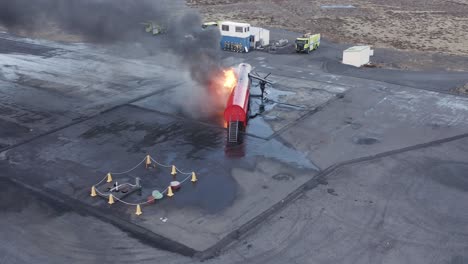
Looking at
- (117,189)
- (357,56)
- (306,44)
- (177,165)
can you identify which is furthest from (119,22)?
(357,56)

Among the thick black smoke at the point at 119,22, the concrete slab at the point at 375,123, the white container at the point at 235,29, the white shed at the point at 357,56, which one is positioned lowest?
the concrete slab at the point at 375,123

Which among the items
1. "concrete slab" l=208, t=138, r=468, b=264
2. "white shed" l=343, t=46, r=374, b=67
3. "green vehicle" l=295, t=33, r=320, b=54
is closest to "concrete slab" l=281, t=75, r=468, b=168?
"concrete slab" l=208, t=138, r=468, b=264

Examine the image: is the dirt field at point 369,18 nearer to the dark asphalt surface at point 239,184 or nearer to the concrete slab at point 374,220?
the dark asphalt surface at point 239,184

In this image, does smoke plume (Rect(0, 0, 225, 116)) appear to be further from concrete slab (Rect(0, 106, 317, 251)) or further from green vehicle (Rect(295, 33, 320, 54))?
green vehicle (Rect(295, 33, 320, 54))

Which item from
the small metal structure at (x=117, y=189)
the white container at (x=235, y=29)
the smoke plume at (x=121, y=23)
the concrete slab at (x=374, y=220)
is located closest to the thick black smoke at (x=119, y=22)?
the smoke plume at (x=121, y=23)

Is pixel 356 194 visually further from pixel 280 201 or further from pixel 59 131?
pixel 59 131

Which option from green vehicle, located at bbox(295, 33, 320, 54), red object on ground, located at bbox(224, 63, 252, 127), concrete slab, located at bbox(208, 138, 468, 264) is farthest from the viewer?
green vehicle, located at bbox(295, 33, 320, 54)
